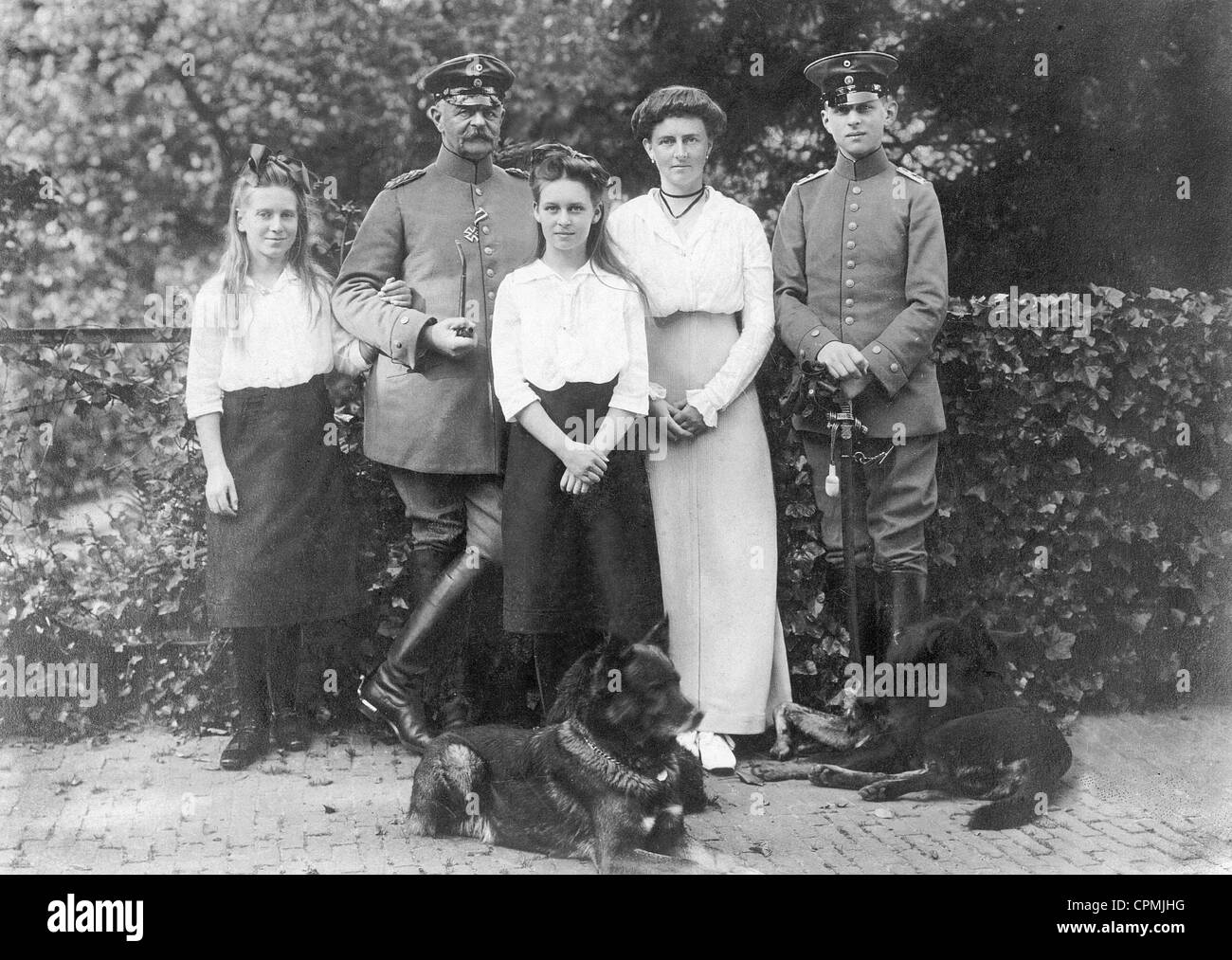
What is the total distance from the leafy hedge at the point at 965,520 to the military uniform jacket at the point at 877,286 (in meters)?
0.22

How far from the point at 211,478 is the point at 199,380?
1.21ft

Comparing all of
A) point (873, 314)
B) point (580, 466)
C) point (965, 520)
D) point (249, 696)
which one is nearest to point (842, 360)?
point (873, 314)

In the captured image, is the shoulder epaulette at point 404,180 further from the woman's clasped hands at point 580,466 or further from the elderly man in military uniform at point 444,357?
the woman's clasped hands at point 580,466

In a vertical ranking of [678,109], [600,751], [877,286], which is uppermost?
[678,109]

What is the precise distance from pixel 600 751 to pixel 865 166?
7.93 feet

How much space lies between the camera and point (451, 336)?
16.2 ft

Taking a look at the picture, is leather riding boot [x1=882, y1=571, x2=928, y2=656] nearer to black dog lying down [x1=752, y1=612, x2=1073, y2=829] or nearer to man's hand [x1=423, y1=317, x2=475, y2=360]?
black dog lying down [x1=752, y1=612, x2=1073, y2=829]

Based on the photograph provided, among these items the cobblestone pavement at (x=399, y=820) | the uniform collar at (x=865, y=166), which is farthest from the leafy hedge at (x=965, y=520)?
the uniform collar at (x=865, y=166)

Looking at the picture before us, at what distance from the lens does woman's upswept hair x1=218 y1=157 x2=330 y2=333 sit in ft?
16.6

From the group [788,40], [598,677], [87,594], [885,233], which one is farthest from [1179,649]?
[87,594]

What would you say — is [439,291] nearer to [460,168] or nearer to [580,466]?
[460,168]

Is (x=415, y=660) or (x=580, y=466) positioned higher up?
(x=580, y=466)

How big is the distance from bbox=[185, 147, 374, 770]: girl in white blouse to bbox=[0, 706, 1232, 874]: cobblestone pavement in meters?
0.28

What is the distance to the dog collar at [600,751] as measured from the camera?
4.48 metres
